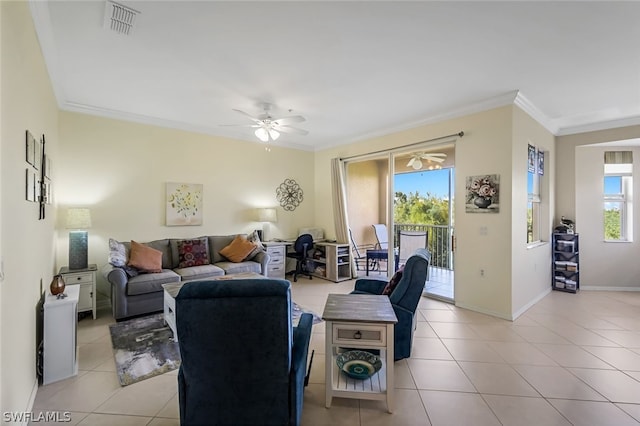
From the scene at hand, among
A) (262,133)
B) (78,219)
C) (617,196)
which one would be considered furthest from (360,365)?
(617,196)

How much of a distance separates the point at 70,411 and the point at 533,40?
4596mm

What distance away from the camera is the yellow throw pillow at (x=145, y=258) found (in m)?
3.86

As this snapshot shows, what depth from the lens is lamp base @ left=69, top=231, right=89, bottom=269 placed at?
12.0 feet

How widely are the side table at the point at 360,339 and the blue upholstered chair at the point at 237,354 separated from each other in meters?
0.41

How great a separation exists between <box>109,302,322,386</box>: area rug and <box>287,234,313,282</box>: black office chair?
198cm

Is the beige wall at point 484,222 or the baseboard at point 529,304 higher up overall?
the beige wall at point 484,222

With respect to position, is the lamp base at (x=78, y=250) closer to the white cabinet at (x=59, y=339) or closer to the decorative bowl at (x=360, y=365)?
the white cabinet at (x=59, y=339)

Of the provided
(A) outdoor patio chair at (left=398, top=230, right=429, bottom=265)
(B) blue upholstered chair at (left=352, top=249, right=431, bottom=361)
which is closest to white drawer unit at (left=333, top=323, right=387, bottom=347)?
(B) blue upholstered chair at (left=352, top=249, right=431, bottom=361)

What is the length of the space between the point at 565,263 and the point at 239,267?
557 centimetres

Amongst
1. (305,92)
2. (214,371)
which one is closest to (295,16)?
(305,92)

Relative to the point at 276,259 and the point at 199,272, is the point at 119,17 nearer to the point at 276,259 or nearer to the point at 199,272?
the point at 199,272

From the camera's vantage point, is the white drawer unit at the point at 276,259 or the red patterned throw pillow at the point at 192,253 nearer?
the red patterned throw pillow at the point at 192,253

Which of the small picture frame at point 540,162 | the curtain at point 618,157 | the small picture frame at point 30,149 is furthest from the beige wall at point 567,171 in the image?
the small picture frame at point 30,149

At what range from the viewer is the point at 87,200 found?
13.3 ft
